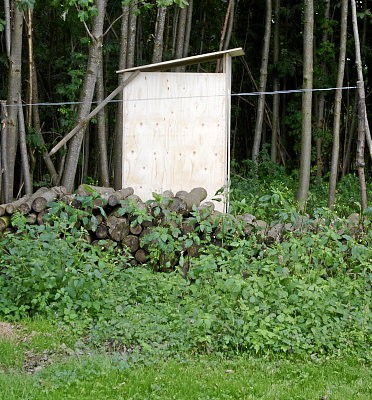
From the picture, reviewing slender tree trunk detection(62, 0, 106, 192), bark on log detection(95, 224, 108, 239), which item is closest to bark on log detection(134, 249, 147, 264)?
bark on log detection(95, 224, 108, 239)

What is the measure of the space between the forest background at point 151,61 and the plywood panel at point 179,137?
946 mm

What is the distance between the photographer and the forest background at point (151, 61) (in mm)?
11078

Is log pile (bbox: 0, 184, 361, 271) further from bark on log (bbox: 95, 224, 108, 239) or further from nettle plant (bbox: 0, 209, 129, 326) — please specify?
nettle plant (bbox: 0, 209, 129, 326)

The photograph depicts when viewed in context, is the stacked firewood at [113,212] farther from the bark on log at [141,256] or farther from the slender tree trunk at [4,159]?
the slender tree trunk at [4,159]

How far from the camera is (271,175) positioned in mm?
17750

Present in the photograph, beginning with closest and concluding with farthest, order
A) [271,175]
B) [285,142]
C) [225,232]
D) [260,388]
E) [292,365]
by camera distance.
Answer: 1. [260,388]
2. [292,365]
3. [225,232]
4. [271,175]
5. [285,142]

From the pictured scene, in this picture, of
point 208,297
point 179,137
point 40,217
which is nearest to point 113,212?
point 40,217

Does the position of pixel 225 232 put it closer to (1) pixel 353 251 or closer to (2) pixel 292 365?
(1) pixel 353 251

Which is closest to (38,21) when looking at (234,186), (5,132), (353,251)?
(234,186)

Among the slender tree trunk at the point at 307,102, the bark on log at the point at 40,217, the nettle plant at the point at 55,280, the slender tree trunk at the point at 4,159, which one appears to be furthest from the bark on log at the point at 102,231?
the slender tree trunk at the point at 307,102

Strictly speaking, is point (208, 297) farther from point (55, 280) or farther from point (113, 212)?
point (113, 212)

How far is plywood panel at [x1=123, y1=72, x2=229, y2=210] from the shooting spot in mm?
10484

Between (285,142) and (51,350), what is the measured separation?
55.8ft

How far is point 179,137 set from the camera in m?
10.5
